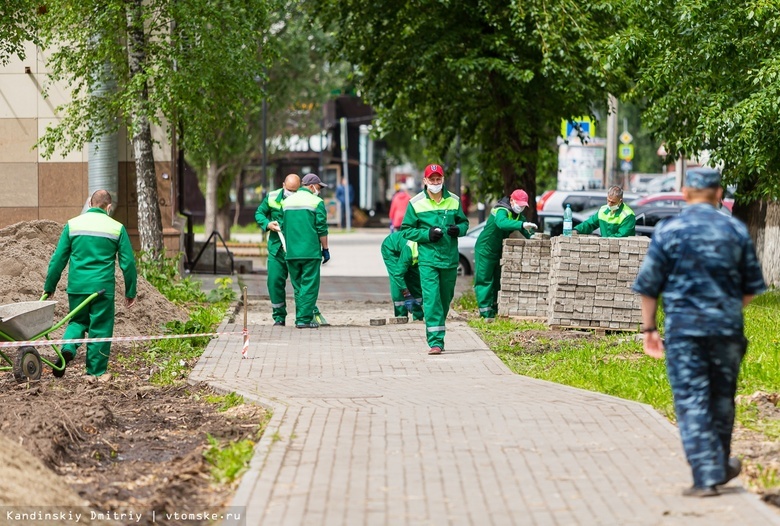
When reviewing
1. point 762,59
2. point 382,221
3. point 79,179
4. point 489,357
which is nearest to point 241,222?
point 382,221

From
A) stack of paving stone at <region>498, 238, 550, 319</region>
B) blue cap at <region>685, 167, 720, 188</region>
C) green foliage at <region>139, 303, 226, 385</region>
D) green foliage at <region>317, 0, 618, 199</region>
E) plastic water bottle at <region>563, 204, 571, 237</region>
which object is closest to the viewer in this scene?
blue cap at <region>685, 167, 720, 188</region>

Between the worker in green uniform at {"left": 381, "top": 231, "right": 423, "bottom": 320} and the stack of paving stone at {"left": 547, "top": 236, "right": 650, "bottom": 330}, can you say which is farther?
the worker in green uniform at {"left": 381, "top": 231, "right": 423, "bottom": 320}

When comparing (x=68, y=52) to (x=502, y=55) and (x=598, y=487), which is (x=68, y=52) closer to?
(x=502, y=55)

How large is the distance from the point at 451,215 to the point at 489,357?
1.48 metres

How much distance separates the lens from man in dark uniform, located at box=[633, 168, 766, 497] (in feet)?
22.2

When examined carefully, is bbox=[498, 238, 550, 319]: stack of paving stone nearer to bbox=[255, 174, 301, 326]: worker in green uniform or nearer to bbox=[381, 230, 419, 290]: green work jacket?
bbox=[381, 230, 419, 290]: green work jacket

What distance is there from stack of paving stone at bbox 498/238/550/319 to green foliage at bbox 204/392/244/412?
22.2 ft

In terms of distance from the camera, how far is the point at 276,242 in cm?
1551

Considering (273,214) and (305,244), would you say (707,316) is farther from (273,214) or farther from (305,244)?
(273,214)

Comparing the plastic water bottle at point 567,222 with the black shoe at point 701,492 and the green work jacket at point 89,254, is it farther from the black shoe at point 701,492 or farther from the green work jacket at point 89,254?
the black shoe at point 701,492

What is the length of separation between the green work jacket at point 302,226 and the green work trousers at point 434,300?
107 inches

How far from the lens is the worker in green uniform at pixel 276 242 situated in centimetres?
1550

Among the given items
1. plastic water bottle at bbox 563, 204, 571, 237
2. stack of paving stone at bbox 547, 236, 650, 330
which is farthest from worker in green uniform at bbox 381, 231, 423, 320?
stack of paving stone at bbox 547, 236, 650, 330

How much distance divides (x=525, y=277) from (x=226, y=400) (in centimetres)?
708
